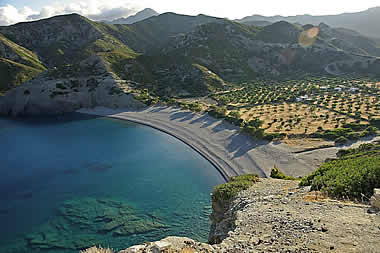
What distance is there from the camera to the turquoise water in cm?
2502

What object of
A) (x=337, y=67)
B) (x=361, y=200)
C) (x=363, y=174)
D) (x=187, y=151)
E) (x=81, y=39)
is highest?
(x=81, y=39)

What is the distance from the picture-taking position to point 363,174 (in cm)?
1429

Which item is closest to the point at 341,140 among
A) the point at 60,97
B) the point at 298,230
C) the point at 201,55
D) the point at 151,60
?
the point at 298,230

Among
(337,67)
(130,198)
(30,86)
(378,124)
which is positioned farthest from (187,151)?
(337,67)

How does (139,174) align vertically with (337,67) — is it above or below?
below

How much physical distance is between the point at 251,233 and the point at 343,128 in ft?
144

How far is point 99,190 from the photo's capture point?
33.9 m

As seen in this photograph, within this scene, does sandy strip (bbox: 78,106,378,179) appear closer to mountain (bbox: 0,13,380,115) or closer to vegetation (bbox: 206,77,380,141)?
vegetation (bbox: 206,77,380,141)

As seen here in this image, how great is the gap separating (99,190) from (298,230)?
2956 centimetres

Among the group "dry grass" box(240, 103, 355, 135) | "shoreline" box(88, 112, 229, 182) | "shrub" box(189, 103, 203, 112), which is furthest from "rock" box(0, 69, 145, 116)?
"dry grass" box(240, 103, 355, 135)

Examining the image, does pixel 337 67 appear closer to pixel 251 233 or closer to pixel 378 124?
pixel 378 124

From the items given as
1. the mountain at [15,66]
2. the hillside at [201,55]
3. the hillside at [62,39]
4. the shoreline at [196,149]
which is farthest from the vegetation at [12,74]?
the shoreline at [196,149]

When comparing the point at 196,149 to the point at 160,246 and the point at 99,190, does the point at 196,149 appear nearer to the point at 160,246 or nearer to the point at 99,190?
the point at 99,190

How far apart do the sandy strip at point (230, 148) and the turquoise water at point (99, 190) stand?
279 centimetres
